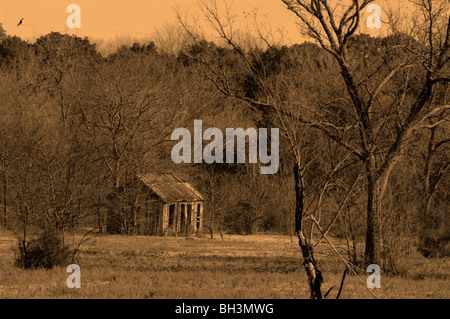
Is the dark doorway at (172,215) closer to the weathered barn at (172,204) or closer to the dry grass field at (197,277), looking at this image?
the weathered barn at (172,204)

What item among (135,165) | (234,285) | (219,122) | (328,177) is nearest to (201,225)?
(135,165)

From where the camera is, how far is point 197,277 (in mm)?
16547

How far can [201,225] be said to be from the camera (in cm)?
3791

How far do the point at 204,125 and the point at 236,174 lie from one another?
7341 mm

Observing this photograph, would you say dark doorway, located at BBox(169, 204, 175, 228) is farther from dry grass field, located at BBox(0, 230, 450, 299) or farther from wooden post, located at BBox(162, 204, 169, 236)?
dry grass field, located at BBox(0, 230, 450, 299)

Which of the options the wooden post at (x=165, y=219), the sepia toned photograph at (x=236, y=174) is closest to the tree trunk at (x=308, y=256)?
the sepia toned photograph at (x=236, y=174)

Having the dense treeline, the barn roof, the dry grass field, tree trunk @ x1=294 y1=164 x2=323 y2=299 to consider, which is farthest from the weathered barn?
tree trunk @ x1=294 y1=164 x2=323 y2=299

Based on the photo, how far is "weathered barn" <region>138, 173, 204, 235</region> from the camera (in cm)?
3525

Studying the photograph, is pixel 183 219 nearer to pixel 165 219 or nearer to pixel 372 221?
pixel 165 219

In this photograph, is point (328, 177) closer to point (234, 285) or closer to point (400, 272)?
point (234, 285)

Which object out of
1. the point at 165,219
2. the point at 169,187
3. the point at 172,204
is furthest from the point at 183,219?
the point at 169,187

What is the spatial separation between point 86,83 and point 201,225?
62.9 feet

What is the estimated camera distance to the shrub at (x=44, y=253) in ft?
56.2

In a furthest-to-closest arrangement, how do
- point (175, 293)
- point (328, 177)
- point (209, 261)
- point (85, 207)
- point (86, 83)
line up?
point (86, 83)
point (85, 207)
point (209, 261)
point (175, 293)
point (328, 177)
